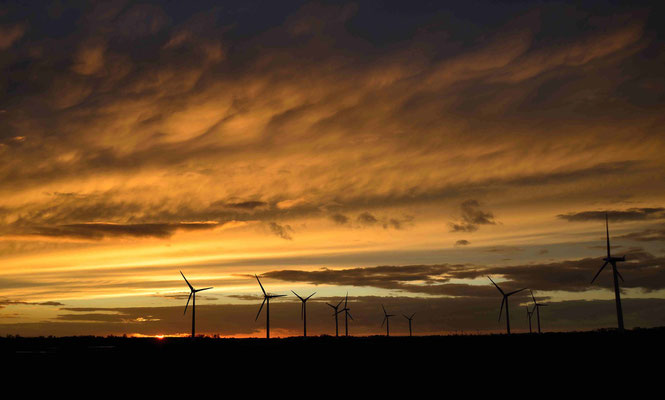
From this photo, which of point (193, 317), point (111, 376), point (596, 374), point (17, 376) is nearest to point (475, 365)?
point (596, 374)

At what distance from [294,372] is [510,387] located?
24.2m

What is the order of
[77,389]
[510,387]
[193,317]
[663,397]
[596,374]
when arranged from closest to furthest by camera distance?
[663,397] < [510,387] < [77,389] < [596,374] < [193,317]

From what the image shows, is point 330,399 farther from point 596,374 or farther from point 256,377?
point 596,374

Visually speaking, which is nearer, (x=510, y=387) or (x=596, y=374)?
(x=510, y=387)

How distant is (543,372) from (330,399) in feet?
84.6

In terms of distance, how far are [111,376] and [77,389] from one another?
12.5 m

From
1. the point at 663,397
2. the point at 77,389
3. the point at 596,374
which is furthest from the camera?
the point at 596,374

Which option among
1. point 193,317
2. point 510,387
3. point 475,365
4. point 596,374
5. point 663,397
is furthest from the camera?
point 193,317

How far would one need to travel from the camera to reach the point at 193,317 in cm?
19762

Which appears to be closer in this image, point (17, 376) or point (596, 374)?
point (596, 374)

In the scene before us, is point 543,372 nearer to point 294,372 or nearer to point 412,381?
point 412,381

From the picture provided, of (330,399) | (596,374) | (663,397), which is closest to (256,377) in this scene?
(330,399)

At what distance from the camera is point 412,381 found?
1975 inches

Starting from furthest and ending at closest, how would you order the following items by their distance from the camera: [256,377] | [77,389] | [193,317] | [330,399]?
1. [193,317]
2. [256,377]
3. [77,389]
4. [330,399]
